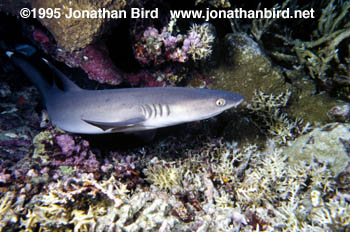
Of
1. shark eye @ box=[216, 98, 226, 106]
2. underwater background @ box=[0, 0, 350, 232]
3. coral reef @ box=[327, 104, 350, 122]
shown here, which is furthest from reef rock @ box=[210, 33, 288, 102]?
shark eye @ box=[216, 98, 226, 106]

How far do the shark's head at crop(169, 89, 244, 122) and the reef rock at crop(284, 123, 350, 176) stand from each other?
184 cm

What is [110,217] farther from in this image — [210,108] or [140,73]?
→ [140,73]

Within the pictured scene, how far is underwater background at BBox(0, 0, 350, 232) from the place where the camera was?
2605 millimetres

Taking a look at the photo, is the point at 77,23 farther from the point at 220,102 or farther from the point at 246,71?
the point at 246,71

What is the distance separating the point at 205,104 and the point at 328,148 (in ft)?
7.61

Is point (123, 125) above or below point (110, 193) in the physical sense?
above

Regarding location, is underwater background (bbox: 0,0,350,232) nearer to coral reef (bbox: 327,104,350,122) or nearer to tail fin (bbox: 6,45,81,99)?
coral reef (bbox: 327,104,350,122)

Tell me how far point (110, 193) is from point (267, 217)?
2.11 m

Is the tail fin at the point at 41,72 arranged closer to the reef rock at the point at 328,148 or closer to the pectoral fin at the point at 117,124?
the pectoral fin at the point at 117,124

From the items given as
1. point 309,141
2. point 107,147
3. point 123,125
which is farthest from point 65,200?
point 309,141

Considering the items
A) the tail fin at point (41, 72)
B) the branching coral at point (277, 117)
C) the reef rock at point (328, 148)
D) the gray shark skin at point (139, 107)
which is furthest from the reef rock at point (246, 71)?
the tail fin at point (41, 72)

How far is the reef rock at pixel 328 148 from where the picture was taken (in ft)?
10.5

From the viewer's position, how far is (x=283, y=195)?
2.98m

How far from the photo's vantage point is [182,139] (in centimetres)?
425
